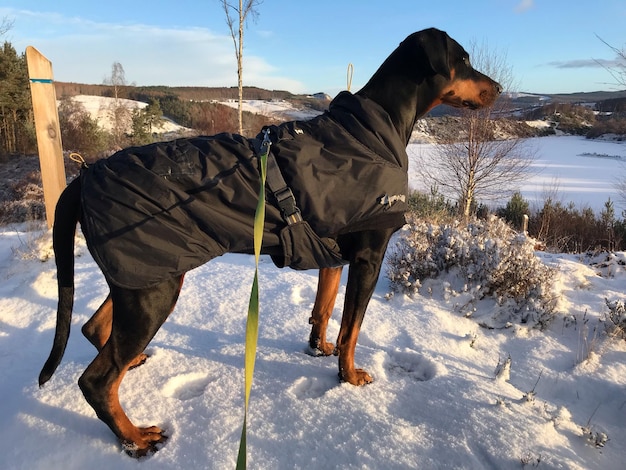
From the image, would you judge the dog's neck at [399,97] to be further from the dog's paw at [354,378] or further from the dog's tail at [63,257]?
the dog's tail at [63,257]

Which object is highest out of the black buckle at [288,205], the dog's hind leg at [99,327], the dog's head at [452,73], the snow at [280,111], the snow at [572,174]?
the snow at [280,111]

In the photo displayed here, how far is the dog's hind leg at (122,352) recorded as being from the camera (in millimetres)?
1859

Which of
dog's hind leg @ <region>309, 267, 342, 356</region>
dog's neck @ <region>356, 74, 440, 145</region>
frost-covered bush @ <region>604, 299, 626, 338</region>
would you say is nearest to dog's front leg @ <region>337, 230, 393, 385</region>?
dog's hind leg @ <region>309, 267, 342, 356</region>

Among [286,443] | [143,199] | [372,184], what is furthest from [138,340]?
[372,184]

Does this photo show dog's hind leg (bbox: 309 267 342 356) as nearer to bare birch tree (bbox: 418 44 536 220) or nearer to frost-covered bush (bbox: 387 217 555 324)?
frost-covered bush (bbox: 387 217 555 324)

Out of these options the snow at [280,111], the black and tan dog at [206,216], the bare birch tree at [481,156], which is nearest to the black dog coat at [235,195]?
the black and tan dog at [206,216]

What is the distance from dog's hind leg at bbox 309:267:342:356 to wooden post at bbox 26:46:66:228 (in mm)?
4699

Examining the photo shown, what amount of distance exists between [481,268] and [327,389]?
229 centimetres

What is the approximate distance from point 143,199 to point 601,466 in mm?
2359

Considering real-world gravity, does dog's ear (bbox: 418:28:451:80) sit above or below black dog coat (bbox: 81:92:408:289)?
above

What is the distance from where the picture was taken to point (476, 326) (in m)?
3.56

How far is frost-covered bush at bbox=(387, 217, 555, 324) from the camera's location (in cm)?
372

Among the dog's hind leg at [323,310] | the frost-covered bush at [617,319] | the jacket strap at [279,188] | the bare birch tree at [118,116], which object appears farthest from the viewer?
the bare birch tree at [118,116]

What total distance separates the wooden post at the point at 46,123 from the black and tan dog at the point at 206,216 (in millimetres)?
4329
